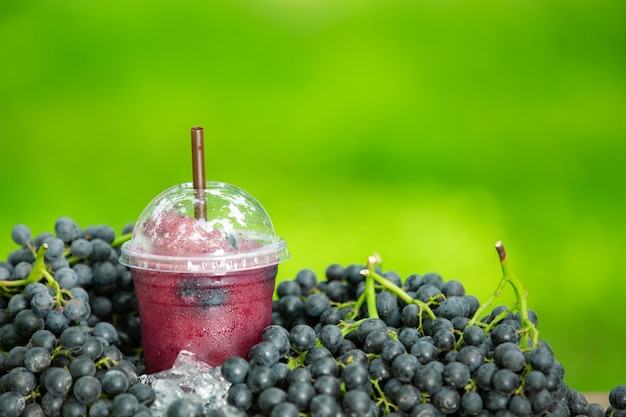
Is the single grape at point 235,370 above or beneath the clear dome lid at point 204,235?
beneath

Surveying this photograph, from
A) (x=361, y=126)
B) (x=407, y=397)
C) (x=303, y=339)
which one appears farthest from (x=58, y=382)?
(x=361, y=126)

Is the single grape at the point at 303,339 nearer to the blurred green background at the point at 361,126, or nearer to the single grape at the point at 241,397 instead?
the single grape at the point at 241,397

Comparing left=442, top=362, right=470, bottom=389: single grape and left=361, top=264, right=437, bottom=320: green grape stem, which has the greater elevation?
left=361, top=264, right=437, bottom=320: green grape stem

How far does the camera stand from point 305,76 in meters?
3.14

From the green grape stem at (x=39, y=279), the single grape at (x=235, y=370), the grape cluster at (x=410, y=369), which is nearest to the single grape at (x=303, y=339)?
the grape cluster at (x=410, y=369)

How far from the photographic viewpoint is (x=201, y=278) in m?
1.47

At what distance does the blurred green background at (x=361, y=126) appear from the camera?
3.08 metres

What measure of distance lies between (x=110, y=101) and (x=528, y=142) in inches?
62.8

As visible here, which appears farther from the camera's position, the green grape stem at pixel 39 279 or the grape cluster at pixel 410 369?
the green grape stem at pixel 39 279

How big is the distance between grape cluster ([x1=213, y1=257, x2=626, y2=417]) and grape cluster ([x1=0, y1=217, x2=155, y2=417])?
0.21m

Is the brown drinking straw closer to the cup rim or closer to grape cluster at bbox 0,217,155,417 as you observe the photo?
the cup rim

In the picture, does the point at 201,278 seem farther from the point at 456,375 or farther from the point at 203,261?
the point at 456,375

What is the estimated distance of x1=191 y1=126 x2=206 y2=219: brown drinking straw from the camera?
5.13 ft

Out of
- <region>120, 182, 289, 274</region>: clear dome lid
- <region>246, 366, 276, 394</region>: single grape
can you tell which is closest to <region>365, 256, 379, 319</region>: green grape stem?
<region>120, 182, 289, 274</region>: clear dome lid
